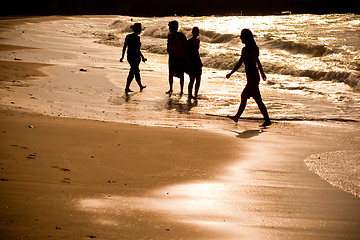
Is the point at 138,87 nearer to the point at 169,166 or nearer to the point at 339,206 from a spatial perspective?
the point at 169,166

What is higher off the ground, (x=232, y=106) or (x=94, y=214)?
(x=94, y=214)

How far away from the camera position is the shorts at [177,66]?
1428 centimetres

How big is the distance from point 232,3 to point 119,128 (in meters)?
78.1

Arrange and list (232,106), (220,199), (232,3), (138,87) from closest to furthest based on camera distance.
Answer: (220,199) < (232,106) < (138,87) < (232,3)

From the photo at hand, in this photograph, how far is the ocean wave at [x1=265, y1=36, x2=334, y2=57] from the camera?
87.9 feet

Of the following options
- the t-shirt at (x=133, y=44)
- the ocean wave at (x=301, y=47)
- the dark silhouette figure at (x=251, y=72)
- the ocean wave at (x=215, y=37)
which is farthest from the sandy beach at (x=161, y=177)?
the ocean wave at (x=215, y=37)

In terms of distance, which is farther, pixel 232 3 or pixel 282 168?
pixel 232 3

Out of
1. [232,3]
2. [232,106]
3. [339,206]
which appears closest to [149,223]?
[339,206]

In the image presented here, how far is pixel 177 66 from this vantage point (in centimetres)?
1434

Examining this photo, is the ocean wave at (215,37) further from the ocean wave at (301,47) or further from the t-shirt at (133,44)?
the t-shirt at (133,44)

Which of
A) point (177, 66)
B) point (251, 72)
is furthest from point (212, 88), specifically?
point (251, 72)

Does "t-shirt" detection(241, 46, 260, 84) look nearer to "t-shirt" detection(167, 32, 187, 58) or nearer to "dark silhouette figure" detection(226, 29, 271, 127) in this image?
"dark silhouette figure" detection(226, 29, 271, 127)

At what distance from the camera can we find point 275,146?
8891 mm

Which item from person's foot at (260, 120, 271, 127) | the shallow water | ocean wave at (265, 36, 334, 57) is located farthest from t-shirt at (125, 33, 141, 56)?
ocean wave at (265, 36, 334, 57)
